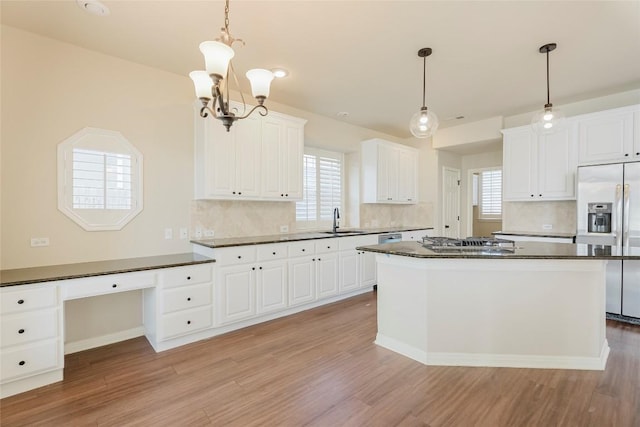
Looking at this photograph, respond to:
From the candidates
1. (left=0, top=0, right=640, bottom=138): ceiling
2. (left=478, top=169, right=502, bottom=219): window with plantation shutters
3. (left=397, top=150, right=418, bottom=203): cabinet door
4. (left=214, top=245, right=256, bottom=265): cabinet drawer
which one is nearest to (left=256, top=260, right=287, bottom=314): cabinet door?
(left=214, top=245, right=256, bottom=265): cabinet drawer

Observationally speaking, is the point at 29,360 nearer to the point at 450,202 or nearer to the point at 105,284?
the point at 105,284

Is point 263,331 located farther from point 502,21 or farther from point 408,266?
point 502,21

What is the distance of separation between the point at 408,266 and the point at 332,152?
3.11 m

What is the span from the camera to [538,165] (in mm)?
4379

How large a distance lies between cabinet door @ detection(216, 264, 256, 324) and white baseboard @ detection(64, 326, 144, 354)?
872 millimetres

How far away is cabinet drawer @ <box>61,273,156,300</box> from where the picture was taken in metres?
2.30

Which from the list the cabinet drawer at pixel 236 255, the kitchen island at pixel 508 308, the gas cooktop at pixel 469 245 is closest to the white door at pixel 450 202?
the gas cooktop at pixel 469 245

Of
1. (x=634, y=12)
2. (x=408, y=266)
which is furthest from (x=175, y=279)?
(x=634, y=12)

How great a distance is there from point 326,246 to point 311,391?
2.06m

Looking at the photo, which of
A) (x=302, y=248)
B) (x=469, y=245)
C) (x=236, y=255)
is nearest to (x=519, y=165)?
(x=469, y=245)

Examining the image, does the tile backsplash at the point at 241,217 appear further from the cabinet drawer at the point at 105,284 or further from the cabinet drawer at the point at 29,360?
the cabinet drawer at the point at 29,360

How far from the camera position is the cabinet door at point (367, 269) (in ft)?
14.8

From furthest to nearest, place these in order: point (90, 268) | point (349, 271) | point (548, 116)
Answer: point (349, 271) < point (548, 116) < point (90, 268)

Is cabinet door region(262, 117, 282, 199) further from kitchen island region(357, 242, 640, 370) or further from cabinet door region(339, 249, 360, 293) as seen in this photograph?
kitchen island region(357, 242, 640, 370)
